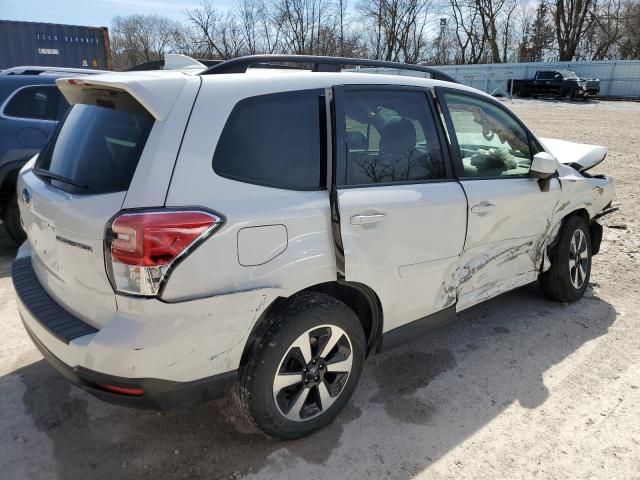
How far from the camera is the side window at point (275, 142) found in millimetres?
2182

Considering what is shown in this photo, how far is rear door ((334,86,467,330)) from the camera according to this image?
8.29 feet

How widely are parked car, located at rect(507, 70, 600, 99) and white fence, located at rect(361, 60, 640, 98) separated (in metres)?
1.34

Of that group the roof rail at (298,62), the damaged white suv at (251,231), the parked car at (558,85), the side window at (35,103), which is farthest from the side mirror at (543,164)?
the parked car at (558,85)

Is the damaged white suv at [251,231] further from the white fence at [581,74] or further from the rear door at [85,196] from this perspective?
the white fence at [581,74]

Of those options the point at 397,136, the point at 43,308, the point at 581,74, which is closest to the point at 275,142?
the point at 397,136

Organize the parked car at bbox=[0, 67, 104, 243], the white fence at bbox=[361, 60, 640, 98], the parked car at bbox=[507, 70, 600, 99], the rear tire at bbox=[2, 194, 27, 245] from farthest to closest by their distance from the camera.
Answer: the white fence at bbox=[361, 60, 640, 98], the parked car at bbox=[507, 70, 600, 99], the rear tire at bbox=[2, 194, 27, 245], the parked car at bbox=[0, 67, 104, 243]

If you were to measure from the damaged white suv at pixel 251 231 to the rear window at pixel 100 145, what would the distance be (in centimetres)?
1

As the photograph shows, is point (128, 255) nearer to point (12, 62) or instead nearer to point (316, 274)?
point (316, 274)

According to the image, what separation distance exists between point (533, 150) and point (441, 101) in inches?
43.3

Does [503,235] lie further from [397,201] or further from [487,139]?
[397,201]

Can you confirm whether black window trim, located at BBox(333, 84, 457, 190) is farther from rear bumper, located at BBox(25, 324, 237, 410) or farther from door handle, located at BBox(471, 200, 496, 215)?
rear bumper, located at BBox(25, 324, 237, 410)

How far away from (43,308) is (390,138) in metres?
1.96

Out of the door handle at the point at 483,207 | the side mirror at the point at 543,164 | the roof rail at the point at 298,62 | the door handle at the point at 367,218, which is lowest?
the door handle at the point at 483,207

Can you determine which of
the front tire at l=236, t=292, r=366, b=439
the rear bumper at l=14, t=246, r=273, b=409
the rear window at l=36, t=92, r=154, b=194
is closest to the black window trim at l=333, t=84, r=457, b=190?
the front tire at l=236, t=292, r=366, b=439
